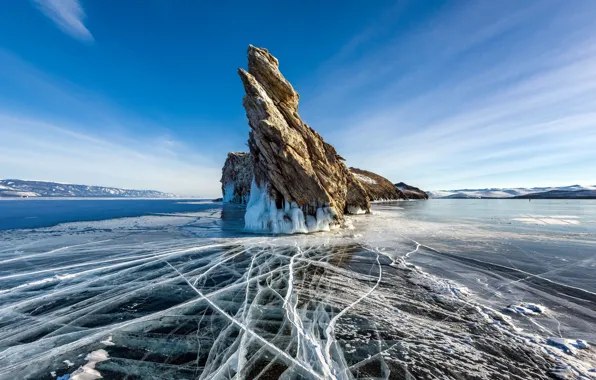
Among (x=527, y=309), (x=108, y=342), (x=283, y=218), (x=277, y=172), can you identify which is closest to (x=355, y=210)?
(x=283, y=218)

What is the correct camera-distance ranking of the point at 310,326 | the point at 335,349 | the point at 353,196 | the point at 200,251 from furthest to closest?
the point at 353,196 → the point at 200,251 → the point at 310,326 → the point at 335,349

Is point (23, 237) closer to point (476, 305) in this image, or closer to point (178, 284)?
point (178, 284)

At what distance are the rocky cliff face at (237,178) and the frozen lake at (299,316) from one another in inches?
2186

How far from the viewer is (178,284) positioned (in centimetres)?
833

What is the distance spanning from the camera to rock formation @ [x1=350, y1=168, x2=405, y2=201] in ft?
338

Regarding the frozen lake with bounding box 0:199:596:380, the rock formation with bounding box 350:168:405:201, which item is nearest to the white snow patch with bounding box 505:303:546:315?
the frozen lake with bounding box 0:199:596:380

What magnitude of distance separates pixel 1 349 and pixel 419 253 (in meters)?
15.5

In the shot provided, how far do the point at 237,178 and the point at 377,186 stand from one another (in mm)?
66996

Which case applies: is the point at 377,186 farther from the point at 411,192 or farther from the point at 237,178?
the point at 237,178

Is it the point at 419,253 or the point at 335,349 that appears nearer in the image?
the point at 335,349

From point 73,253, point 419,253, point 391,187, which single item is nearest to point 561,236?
point 419,253

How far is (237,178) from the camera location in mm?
77000

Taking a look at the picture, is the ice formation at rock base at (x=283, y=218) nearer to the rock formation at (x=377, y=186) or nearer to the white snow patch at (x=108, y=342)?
the white snow patch at (x=108, y=342)

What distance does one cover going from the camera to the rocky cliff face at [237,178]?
68.4 m
